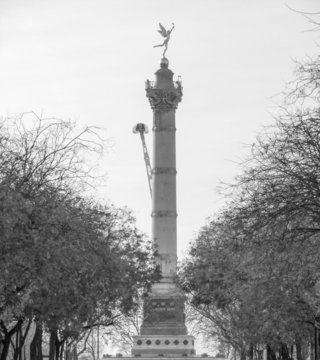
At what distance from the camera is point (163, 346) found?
90.4 meters

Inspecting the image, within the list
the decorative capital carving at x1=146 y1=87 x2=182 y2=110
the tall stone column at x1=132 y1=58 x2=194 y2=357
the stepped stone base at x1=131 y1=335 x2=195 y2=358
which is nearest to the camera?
the stepped stone base at x1=131 y1=335 x2=195 y2=358

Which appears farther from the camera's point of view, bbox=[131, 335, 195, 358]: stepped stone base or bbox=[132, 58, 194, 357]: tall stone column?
bbox=[132, 58, 194, 357]: tall stone column

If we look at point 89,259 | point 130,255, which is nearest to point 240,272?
point 130,255

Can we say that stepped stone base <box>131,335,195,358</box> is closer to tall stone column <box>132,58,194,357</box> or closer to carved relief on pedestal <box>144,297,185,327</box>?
tall stone column <box>132,58,194,357</box>

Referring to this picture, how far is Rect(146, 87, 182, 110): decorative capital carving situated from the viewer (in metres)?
98.5

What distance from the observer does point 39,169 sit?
111ft

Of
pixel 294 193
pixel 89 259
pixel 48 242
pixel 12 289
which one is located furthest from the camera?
pixel 89 259

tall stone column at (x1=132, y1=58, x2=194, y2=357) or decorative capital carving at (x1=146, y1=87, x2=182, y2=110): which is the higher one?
decorative capital carving at (x1=146, y1=87, x2=182, y2=110)

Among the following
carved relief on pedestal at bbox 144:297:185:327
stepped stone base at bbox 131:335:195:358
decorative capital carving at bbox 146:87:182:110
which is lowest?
stepped stone base at bbox 131:335:195:358

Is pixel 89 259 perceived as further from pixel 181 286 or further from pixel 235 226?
pixel 181 286

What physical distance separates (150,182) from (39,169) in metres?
68.3

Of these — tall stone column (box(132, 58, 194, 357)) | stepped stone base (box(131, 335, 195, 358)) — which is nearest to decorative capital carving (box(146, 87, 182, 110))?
tall stone column (box(132, 58, 194, 357))

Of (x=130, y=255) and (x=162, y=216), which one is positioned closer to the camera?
(x=130, y=255)

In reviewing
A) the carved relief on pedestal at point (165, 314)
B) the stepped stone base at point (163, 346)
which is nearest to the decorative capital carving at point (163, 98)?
the carved relief on pedestal at point (165, 314)
